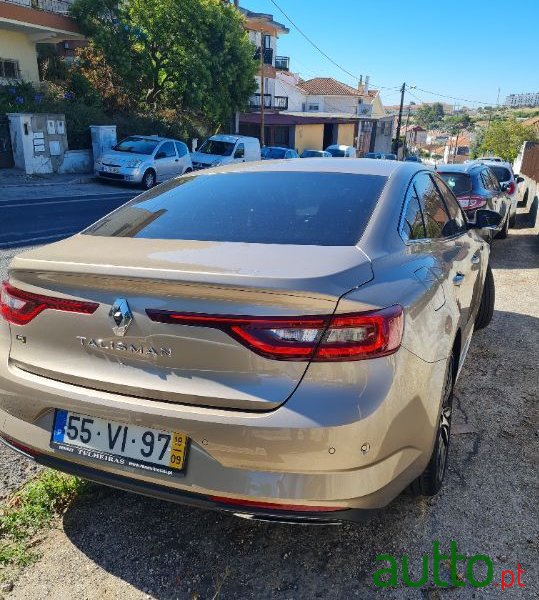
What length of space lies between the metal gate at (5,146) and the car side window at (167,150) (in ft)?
15.2

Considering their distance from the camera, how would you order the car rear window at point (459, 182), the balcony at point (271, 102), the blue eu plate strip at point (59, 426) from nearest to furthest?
the blue eu plate strip at point (59, 426) < the car rear window at point (459, 182) < the balcony at point (271, 102)

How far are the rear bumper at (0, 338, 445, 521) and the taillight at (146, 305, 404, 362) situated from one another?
6 cm

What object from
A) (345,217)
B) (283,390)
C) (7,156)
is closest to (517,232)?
(345,217)

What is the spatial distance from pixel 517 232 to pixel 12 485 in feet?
38.1

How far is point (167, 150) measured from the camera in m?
17.3

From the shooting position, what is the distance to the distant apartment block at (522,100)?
148 m

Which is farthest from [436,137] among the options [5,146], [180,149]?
[5,146]

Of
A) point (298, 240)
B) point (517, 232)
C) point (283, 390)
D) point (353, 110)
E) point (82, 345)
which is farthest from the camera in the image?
point (353, 110)

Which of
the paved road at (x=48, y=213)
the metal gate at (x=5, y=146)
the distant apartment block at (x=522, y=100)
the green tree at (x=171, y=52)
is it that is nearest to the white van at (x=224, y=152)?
the paved road at (x=48, y=213)

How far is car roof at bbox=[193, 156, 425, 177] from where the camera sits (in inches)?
115

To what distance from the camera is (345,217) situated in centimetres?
241

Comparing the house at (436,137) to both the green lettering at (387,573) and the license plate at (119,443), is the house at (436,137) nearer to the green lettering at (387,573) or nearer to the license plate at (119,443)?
the green lettering at (387,573)

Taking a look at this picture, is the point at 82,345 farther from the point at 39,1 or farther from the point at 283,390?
the point at 39,1

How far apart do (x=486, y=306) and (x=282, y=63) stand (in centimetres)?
4199
